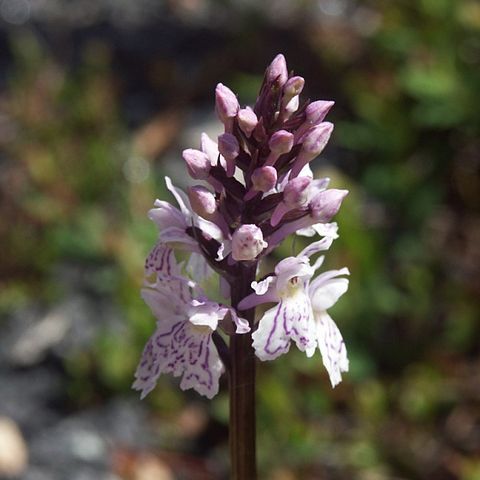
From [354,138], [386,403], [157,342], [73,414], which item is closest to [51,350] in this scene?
[73,414]

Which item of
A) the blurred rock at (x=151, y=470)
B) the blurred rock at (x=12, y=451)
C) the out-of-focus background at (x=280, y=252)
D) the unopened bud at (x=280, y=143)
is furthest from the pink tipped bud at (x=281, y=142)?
the blurred rock at (x=12, y=451)

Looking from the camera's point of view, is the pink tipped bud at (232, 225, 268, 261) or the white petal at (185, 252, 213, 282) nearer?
the pink tipped bud at (232, 225, 268, 261)

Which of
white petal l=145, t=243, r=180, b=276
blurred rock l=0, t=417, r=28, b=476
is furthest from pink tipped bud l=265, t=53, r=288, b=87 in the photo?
blurred rock l=0, t=417, r=28, b=476

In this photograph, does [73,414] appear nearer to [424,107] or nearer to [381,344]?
[381,344]

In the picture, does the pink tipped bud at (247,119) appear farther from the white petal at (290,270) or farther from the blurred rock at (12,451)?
the blurred rock at (12,451)

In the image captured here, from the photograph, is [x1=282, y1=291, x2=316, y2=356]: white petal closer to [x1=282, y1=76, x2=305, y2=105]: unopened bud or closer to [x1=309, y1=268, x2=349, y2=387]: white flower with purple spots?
[x1=309, y1=268, x2=349, y2=387]: white flower with purple spots

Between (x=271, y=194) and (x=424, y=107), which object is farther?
(x=424, y=107)
